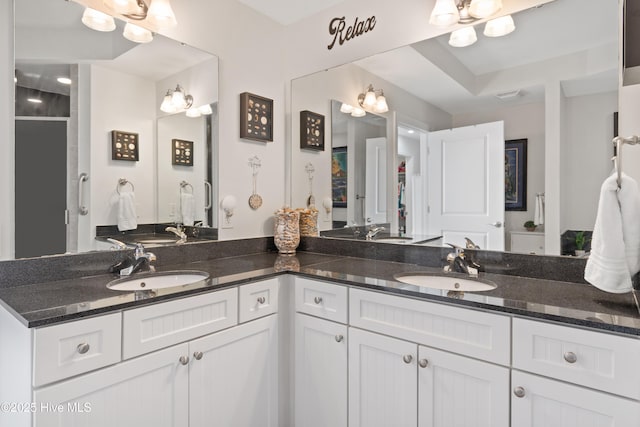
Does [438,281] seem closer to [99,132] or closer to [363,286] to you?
[363,286]

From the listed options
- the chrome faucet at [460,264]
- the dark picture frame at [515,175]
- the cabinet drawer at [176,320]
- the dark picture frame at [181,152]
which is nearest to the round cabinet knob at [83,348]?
the cabinet drawer at [176,320]

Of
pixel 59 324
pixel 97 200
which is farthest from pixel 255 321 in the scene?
pixel 97 200

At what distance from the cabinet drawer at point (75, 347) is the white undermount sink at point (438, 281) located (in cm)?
112

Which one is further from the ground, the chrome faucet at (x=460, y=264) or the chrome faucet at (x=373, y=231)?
the chrome faucet at (x=373, y=231)

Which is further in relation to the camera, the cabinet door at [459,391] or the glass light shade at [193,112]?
the glass light shade at [193,112]

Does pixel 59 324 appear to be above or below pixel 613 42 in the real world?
below

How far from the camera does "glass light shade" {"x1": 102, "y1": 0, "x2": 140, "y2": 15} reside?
1.72 metres

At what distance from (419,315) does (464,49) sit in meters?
1.32

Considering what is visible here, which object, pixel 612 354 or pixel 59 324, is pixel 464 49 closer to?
pixel 612 354

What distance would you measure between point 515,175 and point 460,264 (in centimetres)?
48

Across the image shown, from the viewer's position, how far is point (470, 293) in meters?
1.35

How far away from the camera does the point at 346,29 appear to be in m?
2.29

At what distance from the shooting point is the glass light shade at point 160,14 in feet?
6.04

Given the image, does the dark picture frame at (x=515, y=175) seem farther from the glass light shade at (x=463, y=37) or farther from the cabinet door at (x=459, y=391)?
the cabinet door at (x=459, y=391)
